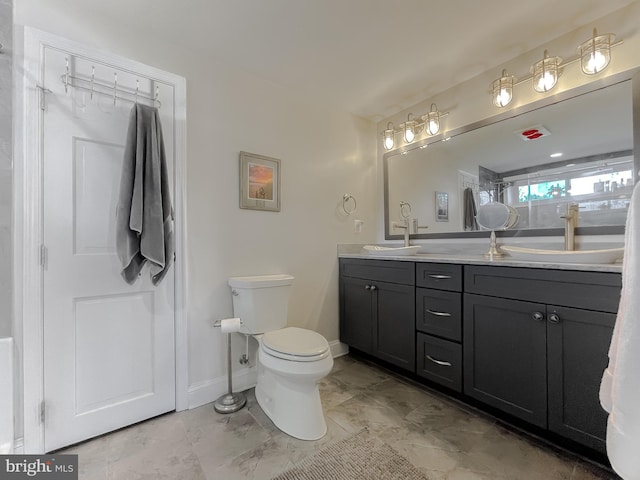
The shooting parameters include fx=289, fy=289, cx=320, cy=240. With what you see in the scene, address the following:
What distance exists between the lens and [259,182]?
2.08 meters

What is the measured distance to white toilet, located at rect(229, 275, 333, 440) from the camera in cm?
150

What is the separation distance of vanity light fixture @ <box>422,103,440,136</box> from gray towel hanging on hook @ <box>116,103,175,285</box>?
1951 mm

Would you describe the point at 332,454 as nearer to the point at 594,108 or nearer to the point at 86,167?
the point at 86,167

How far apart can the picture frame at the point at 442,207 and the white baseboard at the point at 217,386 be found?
1835 millimetres

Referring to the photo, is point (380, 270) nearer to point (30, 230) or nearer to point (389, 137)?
point (389, 137)

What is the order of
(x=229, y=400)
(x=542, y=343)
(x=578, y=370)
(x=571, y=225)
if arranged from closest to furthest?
(x=578, y=370)
(x=542, y=343)
(x=571, y=225)
(x=229, y=400)

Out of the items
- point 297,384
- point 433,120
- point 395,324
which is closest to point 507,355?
point 395,324

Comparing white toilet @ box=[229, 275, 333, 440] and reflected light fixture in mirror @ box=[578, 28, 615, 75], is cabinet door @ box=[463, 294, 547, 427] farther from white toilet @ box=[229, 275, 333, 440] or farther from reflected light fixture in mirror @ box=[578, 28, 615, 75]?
reflected light fixture in mirror @ box=[578, 28, 615, 75]

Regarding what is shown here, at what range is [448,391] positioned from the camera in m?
1.87

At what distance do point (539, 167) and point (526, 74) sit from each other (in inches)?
24.1

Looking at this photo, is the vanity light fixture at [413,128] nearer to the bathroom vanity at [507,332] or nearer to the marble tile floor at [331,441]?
the bathroom vanity at [507,332]

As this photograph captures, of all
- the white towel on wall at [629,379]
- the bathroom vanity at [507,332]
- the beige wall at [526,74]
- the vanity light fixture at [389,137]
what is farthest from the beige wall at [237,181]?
the white towel on wall at [629,379]

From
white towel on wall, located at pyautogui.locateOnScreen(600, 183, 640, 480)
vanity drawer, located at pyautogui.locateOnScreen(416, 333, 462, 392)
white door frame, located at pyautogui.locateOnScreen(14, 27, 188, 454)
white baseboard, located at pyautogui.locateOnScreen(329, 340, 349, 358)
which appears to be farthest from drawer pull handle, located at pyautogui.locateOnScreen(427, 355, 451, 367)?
white door frame, located at pyautogui.locateOnScreen(14, 27, 188, 454)

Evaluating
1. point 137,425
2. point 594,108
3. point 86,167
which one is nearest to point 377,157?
point 594,108
